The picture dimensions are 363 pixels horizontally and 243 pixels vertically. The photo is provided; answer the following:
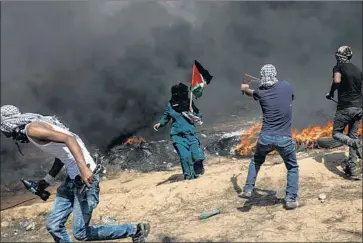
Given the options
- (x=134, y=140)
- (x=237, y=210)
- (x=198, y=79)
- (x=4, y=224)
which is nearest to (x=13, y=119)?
(x=237, y=210)

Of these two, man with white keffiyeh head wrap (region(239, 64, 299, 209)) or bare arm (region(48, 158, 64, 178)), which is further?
man with white keffiyeh head wrap (region(239, 64, 299, 209))

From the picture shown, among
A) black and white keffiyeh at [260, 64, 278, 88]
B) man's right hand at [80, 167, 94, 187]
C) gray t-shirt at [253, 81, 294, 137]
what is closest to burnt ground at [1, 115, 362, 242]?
gray t-shirt at [253, 81, 294, 137]

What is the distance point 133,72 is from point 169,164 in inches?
144

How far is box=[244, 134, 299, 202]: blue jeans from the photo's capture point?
5250mm

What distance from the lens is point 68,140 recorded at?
12.5 feet

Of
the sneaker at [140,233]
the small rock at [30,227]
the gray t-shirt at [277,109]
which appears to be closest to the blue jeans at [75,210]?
the sneaker at [140,233]

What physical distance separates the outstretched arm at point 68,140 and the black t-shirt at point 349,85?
3.45 m

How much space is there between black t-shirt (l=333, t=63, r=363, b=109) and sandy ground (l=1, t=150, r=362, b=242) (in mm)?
938

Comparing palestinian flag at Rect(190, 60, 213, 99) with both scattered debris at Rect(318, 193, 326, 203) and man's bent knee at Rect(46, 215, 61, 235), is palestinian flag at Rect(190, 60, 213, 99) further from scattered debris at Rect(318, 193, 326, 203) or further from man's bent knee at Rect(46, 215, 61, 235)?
man's bent knee at Rect(46, 215, 61, 235)

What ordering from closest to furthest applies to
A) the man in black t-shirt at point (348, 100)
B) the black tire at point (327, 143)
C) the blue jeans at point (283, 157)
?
the blue jeans at point (283, 157)
the man in black t-shirt at point (348, 100)
the black tire at point (327, 143)

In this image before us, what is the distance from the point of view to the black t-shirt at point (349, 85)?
6.02m

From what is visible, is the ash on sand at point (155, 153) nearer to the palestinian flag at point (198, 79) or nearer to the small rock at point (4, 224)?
the palestinian flag at point (198, 79)

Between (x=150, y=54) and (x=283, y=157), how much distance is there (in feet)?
25.1

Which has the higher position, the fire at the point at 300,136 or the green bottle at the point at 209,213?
the fire at the point at 300,136
